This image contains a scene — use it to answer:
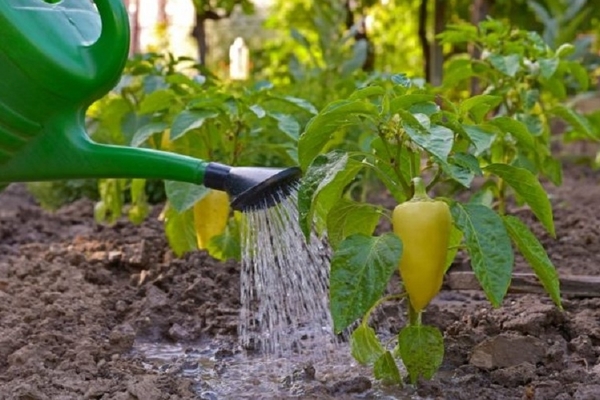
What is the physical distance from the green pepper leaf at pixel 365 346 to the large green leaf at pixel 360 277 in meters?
0.18

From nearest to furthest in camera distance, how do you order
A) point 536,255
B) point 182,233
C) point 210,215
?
point 536,255 → point 210,215 → point 182,233

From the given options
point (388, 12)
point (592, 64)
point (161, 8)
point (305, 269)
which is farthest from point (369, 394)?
point (161, 8)

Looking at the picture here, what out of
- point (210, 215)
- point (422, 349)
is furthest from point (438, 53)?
point (422, 349)

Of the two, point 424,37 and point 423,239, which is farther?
point 424,37

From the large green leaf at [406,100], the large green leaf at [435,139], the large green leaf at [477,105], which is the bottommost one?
the large green leaf at [435,139]

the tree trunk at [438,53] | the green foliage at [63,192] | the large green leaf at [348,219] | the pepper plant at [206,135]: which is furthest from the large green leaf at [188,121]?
the tree trunk at [438,53]

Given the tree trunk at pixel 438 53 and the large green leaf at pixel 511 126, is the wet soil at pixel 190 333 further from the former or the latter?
the tree trunk at pixel 438 53

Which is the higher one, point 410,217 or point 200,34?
point 200,34

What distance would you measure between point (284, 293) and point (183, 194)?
0.91 feet

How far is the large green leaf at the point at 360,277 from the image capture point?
1347mm

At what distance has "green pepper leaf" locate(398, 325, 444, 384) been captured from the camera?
149cm

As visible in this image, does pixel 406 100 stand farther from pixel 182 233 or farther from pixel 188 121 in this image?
pixel 182 233

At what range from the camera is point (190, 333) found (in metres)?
1.96

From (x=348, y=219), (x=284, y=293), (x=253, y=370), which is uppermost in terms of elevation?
(x=348, y=219)
